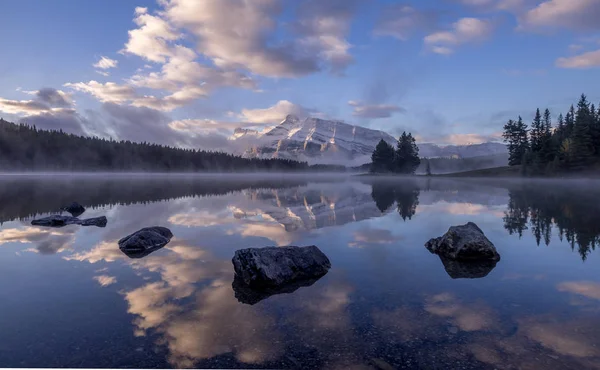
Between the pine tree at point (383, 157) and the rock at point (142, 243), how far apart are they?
16844cm

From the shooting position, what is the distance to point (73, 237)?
19.8m

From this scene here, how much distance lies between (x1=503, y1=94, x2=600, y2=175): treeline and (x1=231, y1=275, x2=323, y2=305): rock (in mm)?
134424

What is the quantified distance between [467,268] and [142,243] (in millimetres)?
15061

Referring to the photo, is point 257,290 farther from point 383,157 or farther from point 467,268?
point 383,157

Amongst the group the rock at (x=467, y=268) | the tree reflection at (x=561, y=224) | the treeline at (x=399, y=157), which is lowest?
the rock at (x=467, y=268)

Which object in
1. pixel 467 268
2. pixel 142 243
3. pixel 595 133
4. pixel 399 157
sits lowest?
pixel 467 268

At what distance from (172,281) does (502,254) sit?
48.9 feet

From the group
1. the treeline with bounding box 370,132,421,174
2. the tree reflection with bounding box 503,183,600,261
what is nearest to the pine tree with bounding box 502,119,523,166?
the treeline with bounding box 370,132,421,174

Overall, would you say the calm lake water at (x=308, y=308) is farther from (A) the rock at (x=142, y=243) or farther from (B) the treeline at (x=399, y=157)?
(B) the treeline at (x=399, y=157)

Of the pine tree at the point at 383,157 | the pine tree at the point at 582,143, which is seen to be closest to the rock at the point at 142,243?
the pine tree at the point at 582,143

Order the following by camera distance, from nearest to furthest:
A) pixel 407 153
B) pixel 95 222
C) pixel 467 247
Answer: pixel 467 247 < pixel 95 222 < pixel 407 153

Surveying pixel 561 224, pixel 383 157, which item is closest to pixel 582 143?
pixel 383 157

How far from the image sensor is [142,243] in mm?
17234

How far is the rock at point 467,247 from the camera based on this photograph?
15.8 meters
